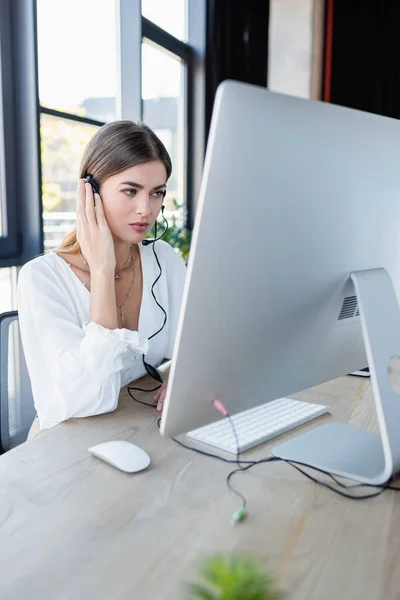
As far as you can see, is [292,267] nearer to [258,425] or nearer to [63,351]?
[258,425]

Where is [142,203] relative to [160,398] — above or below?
above

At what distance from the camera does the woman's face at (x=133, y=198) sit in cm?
146

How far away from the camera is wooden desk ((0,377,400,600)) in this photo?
0.64m

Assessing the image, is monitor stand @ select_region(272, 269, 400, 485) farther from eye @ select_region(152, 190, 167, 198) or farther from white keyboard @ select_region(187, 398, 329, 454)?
eye @ select_region(152, 190, 167, 198)

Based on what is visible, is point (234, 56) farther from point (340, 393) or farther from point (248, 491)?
point (248, 491)

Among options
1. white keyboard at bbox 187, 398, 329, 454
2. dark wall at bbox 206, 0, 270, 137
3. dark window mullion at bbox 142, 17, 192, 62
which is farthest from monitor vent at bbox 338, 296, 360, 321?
dark wall at bbox 206, 0, 270, 137

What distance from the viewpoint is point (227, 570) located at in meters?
0.26

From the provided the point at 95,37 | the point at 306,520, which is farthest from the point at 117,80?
the point at 306,520

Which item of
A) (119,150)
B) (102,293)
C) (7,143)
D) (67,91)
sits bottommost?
(102,293)

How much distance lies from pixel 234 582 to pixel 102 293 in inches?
45.8

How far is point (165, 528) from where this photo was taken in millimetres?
753

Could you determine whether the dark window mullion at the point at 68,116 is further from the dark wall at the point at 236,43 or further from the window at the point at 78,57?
the dark wall at the point at 236,43

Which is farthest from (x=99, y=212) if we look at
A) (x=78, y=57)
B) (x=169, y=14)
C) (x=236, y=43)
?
(x=236, y=43)

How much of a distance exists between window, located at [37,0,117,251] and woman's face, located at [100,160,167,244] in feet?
2.88
